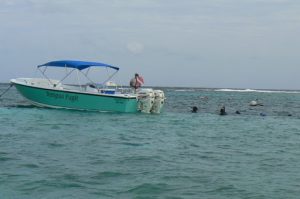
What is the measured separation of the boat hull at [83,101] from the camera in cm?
3055

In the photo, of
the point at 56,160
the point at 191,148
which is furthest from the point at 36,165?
the point at 191,148

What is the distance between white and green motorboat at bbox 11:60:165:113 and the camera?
30.6 meters

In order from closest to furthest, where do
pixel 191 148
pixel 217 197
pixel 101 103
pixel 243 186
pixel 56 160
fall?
pixel 217 197 < pixel 243 186 < pixel 56 160 < pixel 191 148 < pixel 101 103

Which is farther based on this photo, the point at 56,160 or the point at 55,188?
Answer: the point at 56,160

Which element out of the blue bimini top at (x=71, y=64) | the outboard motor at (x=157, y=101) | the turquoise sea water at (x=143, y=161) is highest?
the blue bimini top at (x=71, y=64)

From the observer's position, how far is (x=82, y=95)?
30.5 meters

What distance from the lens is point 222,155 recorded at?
1567 centimetres

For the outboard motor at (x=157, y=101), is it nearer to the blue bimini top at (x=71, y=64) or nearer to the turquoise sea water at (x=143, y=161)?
the blue bimini top at (x=71, y=64)

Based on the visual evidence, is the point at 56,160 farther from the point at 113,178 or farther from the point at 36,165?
the point at 113,178

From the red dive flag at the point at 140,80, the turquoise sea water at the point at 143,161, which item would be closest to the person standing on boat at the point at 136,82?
the red dive flag at the point at 140,80

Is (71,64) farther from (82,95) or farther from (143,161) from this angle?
(143,161)

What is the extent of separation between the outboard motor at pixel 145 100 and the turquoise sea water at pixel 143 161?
6899mm

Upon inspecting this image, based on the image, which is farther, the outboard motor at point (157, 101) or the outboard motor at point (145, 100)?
the outboard motor at point (157, 101)

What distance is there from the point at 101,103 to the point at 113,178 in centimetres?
1925
